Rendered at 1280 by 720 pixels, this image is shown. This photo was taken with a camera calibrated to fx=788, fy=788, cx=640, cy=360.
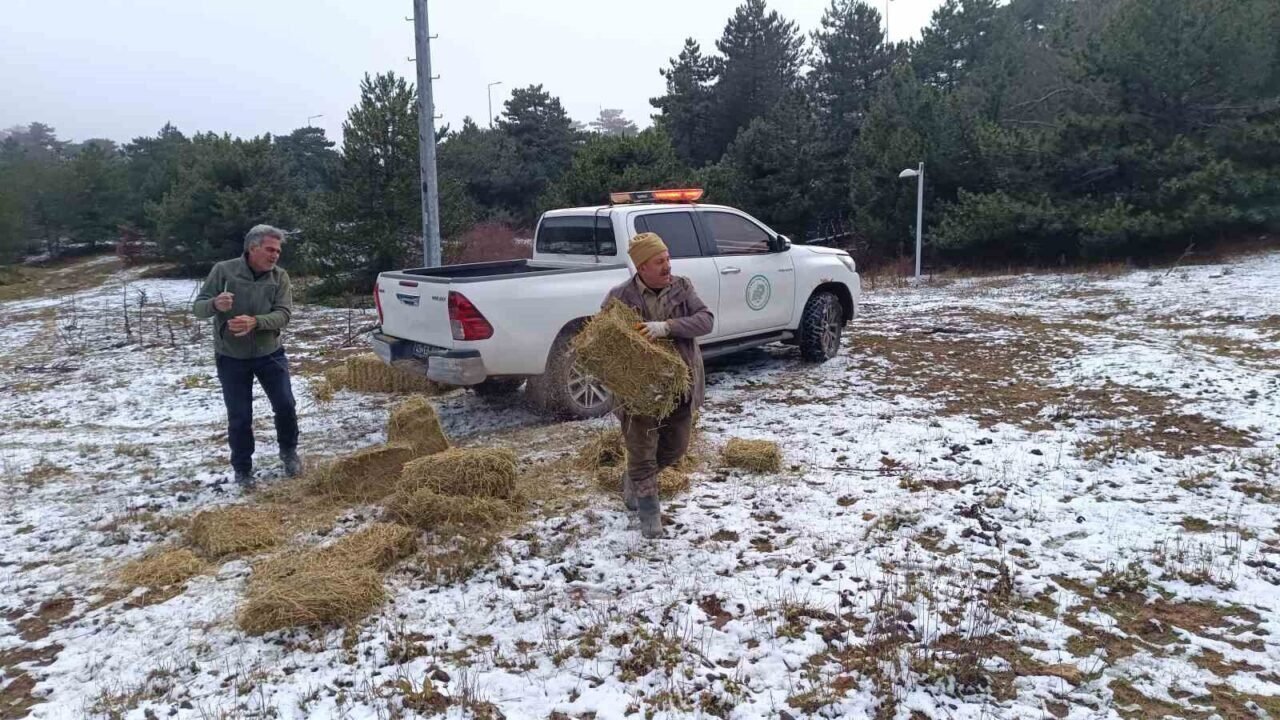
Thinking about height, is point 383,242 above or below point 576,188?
below

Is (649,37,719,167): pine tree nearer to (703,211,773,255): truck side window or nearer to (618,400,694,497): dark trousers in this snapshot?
(703,211,773,255): truck side window

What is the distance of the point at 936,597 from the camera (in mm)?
3719

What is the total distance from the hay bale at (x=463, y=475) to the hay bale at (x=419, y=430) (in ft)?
1.91

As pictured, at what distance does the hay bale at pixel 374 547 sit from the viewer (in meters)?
4.09

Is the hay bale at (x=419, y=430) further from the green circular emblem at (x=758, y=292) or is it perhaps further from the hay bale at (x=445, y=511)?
the green circular emblem at (x=758, y=292)

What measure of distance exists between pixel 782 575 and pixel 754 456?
154cm

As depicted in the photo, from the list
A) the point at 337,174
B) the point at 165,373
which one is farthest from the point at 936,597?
the point at 337,174

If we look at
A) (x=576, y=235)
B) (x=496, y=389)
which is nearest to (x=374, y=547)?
(x=496, y=389)

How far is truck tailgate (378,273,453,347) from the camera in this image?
6.14m

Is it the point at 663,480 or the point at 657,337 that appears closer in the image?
the point at 657,337

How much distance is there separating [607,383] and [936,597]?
1.90m

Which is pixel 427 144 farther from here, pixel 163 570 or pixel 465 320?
pixel 163 570

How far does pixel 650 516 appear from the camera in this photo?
14.5 feet

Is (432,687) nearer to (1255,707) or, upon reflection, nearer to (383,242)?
(1255,707)
